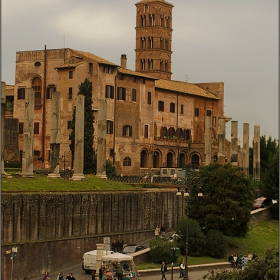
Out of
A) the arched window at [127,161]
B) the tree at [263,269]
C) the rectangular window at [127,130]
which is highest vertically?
the rectangular window at [127,130]

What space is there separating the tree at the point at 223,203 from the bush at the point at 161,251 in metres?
5.52

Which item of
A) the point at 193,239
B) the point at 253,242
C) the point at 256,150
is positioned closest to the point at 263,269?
the point at 193,239

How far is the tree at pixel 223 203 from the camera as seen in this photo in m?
42.9

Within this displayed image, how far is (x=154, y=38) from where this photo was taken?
95750mm

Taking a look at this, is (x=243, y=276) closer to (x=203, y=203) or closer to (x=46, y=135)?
(x=203, y=203)

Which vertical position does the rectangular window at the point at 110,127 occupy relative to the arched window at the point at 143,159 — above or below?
above

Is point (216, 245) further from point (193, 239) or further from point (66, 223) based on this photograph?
point (66, 223)

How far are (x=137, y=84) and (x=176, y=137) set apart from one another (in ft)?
28.2

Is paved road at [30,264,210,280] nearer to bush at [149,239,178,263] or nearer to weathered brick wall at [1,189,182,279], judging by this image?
weathered brick wall at [1,189,182,279]

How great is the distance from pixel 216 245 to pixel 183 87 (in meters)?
39.8

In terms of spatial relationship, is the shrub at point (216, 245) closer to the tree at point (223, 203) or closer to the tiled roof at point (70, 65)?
the tree at point (223, 203)

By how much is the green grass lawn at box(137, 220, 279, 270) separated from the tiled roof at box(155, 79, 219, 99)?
23426 millimetres

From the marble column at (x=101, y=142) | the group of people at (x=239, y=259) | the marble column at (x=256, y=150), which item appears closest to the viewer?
the group of people at (x=239, y=259)

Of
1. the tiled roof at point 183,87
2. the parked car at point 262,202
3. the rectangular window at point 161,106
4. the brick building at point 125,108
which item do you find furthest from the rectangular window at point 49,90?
the parked car at point 262,202
